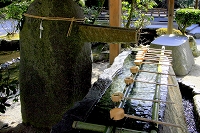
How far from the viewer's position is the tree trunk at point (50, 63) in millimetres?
2832

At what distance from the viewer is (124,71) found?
13.1ft

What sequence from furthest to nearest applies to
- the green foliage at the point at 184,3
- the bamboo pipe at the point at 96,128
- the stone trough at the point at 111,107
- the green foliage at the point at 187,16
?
1. the green foliage at the point at 184,3
2. the green foliage at the point at 187,16
3. the stone trough at the point at 111,107
4. the bamboo pipe at the point at 96,128

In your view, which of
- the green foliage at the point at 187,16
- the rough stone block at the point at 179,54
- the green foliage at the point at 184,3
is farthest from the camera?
the green foliage at the point at 184,3

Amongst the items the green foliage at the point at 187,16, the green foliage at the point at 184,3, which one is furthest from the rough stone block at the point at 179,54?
the green foliage at the point at 184,3

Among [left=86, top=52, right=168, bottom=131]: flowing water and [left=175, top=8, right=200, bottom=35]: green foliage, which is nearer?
[left=86, top=52, right=168, bottom=131]: flowing water

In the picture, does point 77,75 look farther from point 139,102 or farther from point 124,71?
point 124,71

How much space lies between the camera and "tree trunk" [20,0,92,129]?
9.29 feet

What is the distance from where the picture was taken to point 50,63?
288cm

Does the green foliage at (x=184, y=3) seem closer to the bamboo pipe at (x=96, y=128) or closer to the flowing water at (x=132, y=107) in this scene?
the flowing water at (x=132, y=107)

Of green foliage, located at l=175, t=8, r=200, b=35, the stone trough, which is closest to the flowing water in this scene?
the stone trough

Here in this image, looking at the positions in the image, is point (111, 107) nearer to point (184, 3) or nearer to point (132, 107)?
point (132, 107)

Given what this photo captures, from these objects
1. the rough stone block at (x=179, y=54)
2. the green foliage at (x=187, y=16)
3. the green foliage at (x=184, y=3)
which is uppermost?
the green foliage at (x=184, y=3)

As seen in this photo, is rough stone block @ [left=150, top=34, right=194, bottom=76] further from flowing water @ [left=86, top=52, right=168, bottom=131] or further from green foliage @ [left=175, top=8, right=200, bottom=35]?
flowing water @ [left=86, top=52, right=168, bottom=131]

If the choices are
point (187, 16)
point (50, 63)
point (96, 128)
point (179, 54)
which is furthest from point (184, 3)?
point (96, 128)
